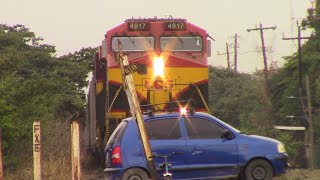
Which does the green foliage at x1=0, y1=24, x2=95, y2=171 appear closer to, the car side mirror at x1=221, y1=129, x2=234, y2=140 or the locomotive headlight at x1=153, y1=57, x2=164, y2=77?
the locomotive headlight at x1=153, y1=57, x2=164, y2=77

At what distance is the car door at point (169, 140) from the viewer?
1180 centimetres

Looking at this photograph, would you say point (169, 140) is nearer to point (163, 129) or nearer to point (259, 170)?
point (163, 129)

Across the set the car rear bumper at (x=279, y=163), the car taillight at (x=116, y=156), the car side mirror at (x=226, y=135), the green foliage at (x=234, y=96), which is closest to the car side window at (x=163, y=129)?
the car taillight at (x=116, y=156)

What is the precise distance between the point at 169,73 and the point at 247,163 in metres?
5.48

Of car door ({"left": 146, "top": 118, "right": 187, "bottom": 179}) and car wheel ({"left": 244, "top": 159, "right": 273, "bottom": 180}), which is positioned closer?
car door ({"left": 146, "top": 118, "right": 187, "bottom": 179})

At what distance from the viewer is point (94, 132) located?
19.7 metres

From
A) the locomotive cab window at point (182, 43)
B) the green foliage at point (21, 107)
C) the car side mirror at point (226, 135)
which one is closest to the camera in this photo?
the car side mirror at point (226, 135)

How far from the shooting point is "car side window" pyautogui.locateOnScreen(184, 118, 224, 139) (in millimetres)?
12109

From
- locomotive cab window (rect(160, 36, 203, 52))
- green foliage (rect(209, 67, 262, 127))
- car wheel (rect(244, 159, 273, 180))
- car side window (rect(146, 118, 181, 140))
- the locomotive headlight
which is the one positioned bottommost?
car wheel (rect(244, 159, 273, 180))

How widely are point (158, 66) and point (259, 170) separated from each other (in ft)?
18.7

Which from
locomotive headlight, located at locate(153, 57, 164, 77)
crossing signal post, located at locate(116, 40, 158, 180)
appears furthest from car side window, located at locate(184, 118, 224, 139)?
locomotive headlight, located at locate(153, 57, 164, 77)

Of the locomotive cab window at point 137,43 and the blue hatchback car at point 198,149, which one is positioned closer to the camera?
the blue hatchback car at point 198,149

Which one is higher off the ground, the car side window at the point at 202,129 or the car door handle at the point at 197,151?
the car side window at the point at 202,129

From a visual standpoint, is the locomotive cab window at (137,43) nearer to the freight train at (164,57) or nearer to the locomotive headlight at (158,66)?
the freight train at (164,57)
